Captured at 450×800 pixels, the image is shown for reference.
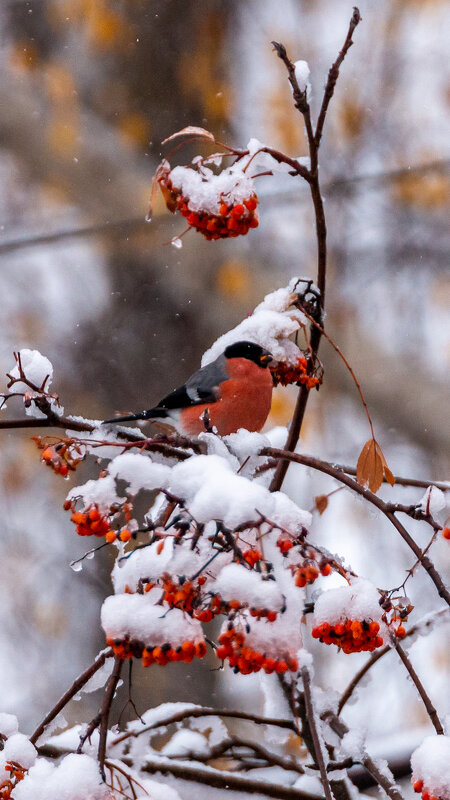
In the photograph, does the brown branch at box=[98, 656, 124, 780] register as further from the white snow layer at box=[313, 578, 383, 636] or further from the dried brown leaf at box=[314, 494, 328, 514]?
the dried brown leaf at box=[314, 494, 328, 514]

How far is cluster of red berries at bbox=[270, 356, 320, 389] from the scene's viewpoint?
42.0 inches

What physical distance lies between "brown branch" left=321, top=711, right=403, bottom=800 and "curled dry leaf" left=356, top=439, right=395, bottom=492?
1.26 feet

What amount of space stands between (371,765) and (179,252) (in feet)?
6.57

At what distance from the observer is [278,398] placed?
125 inches

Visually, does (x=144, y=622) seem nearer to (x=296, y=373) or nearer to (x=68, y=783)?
(x=68, y=783)

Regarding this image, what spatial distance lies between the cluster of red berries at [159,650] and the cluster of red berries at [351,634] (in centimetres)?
16

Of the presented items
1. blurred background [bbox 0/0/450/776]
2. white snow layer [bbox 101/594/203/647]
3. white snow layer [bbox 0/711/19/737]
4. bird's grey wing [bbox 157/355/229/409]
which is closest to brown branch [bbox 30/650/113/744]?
white snow layer [bbox 0/711/19/737]

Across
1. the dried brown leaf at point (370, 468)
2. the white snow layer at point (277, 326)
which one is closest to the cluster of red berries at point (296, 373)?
the white snow layer at point (277, 326)

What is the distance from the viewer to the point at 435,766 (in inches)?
29.4

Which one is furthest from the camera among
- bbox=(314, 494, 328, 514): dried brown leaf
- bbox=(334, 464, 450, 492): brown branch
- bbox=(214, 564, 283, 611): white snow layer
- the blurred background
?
the blurred background

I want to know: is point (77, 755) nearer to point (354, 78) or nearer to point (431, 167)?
point (431, 167)

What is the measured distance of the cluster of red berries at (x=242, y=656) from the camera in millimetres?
717

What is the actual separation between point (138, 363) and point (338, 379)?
109 centimetres

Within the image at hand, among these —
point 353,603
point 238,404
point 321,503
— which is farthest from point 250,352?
point 353,603
